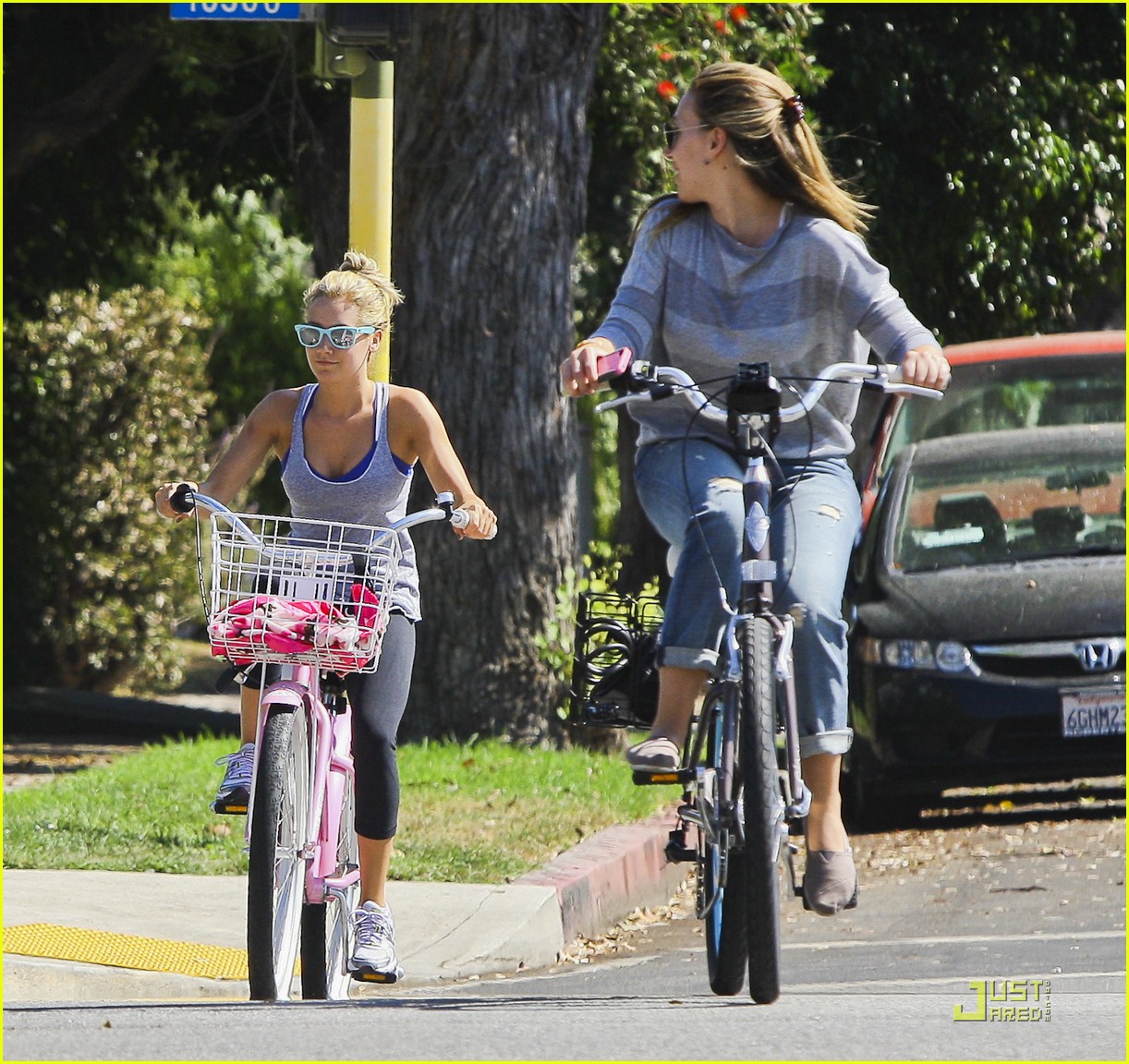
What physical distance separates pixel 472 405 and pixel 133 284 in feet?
29.4

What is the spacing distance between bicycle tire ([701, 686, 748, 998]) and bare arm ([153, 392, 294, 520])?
1.29 metres

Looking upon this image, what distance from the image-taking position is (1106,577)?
8.14 metres

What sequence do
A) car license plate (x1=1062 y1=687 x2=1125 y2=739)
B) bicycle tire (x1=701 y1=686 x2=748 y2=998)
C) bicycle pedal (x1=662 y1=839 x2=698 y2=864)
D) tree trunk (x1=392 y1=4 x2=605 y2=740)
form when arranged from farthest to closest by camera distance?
tree trunk (x1=392 y1=4 x2=605 y2=740) → car license plate (x1=1062 y1=687 x2=1125 y2=739) → bicycle pedal (x1=662 y1=839 x2=698 y2=864) → bicycle tire (x1=701 y1=686 x2=748 y2=998)

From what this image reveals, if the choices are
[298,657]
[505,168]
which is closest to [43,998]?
[298,657]

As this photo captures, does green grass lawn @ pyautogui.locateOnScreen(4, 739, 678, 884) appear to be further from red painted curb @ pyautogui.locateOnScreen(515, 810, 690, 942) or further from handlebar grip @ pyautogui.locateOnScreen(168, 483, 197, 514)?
handlebar grip @ pyautogui.locateOnScreen(168, 483, 197, 514)

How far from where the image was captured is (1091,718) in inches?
309

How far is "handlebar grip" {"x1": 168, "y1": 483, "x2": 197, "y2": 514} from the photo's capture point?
4551mm

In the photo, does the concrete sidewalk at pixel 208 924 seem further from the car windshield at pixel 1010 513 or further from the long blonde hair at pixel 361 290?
the car windshield at pixel 1010 513

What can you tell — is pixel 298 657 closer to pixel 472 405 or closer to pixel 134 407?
pixel 472 405

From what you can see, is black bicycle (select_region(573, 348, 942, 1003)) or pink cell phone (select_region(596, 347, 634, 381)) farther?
pink cell phone (select_region(596, 347, 634, 381))

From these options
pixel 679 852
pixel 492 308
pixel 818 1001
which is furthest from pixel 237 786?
pixel 492 308

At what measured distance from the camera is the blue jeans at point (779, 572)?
14.9ft

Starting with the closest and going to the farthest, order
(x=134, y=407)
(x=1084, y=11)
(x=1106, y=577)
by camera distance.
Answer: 1. (x=1106, y=577)
2. (x=1084, y=11)
3. (x=134, y=407)

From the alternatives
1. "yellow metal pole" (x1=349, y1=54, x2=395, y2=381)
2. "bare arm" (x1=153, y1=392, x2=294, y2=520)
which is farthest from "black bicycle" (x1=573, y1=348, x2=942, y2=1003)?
"yellow metal pole" (x1=349, y1=54, x2=395, y2=381)
